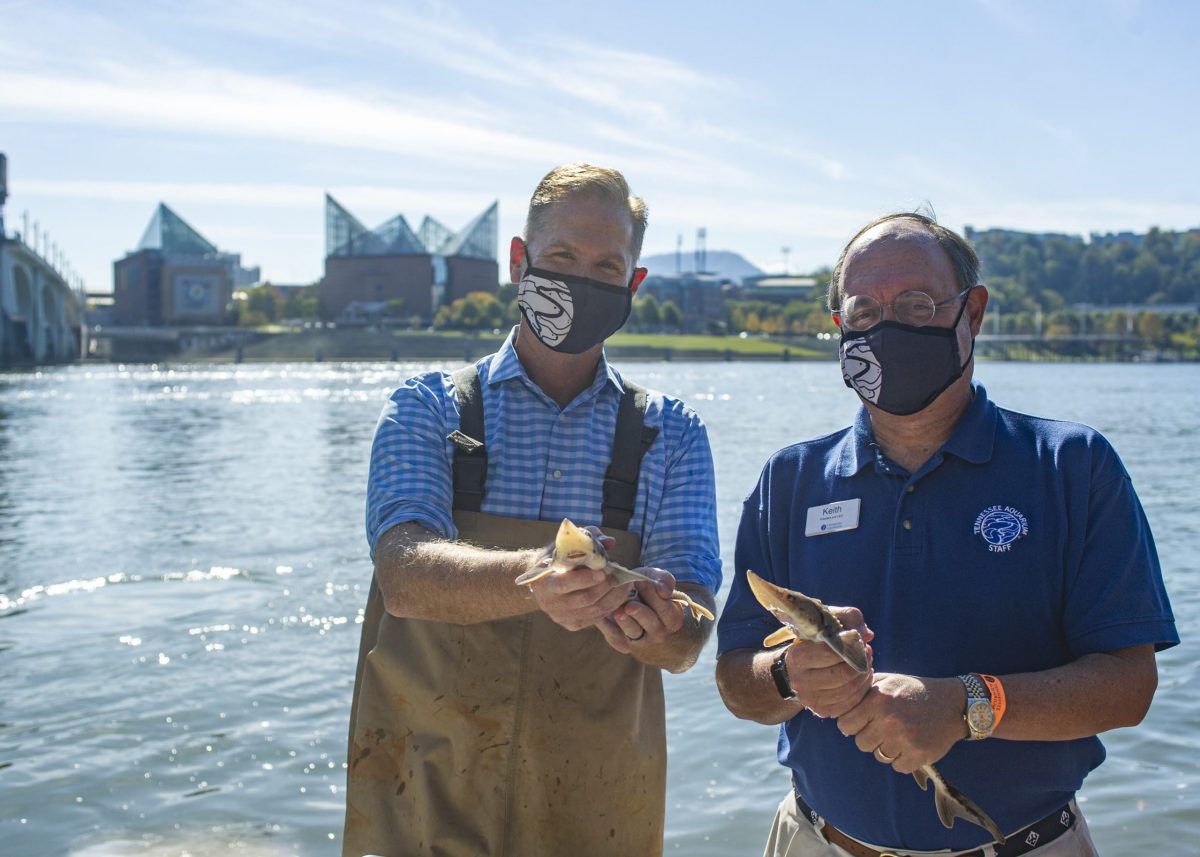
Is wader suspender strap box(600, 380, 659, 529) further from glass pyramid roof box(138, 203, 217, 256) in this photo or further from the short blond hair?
glass pyramid roof box(138, 203, 217, 256)

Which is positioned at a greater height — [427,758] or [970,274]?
[970,274]

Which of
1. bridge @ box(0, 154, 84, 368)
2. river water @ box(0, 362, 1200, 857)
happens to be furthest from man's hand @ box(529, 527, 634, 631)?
bridge @ box(0, 154, 84, 368)

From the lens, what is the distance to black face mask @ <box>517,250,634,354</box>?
3373 mm

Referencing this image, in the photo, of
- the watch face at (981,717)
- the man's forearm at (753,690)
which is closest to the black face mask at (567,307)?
the man's forearm at (753,690)

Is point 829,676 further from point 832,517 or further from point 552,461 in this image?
point 552,461

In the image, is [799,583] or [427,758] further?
[427,758]

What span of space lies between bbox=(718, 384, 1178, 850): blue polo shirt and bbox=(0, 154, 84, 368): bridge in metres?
103

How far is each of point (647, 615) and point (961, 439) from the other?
2.82 feet

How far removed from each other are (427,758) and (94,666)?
23.4 feet

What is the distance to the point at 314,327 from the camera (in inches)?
6063

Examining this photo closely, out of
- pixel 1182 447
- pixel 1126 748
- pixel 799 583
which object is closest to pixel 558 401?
pixel 799 583

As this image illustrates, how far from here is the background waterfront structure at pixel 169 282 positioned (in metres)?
157

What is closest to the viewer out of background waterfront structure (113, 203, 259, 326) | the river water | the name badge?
the name badge

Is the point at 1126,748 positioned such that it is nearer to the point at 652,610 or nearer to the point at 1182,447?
the point at 652,610
